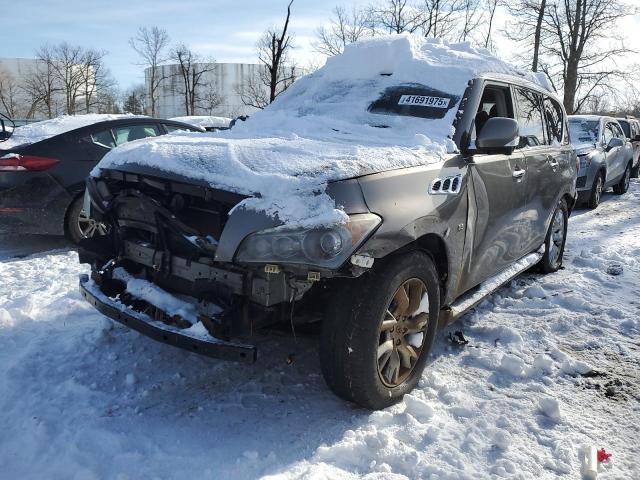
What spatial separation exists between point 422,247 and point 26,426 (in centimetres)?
220

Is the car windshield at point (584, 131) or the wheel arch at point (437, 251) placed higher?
the car windshield at point (584, 131)

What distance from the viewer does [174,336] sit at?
2428mm

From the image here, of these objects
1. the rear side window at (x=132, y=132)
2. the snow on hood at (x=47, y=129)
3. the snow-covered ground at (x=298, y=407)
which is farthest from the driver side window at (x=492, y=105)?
the snow on hood at (x=47, y=129)

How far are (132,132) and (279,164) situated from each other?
15.5ft

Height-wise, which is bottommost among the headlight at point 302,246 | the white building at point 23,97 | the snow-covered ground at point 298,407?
the snow-covered ground at point 298,407

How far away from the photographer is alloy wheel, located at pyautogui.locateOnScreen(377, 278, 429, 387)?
2.70m

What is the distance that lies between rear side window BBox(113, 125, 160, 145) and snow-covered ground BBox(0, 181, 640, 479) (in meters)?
2.76

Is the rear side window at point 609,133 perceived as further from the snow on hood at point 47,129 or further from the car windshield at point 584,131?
the snow on hood at point 47,129

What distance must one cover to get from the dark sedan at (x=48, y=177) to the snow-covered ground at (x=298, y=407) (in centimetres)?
161

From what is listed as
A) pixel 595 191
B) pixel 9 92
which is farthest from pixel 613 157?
pixel 9 92

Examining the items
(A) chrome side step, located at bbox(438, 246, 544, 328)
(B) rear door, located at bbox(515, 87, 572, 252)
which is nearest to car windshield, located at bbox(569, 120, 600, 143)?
(B) rear door, located at bbox(515, 87, 572, 252)

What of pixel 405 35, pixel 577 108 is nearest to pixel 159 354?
pixel 405 35

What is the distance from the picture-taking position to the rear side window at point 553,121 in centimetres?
482

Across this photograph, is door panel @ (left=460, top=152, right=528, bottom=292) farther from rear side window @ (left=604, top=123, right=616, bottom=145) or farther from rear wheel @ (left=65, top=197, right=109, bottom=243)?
rear side window @ (left=604, top=123, right=616, bottom=145)
